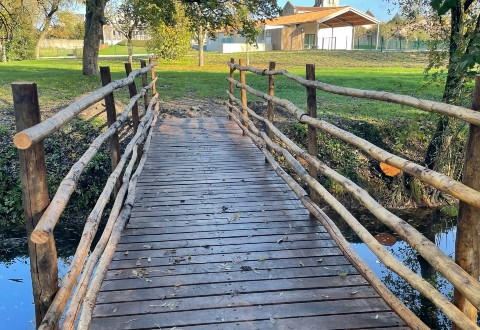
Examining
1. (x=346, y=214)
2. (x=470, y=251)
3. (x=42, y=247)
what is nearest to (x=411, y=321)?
(x=470, y=251)

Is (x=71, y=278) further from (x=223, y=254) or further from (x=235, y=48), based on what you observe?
(x=235, y=48)

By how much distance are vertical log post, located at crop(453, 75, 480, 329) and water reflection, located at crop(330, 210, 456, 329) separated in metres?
2.99

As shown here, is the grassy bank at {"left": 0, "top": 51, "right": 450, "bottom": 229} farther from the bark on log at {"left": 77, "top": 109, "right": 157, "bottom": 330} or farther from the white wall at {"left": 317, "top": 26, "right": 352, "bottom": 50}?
the white wall at {"left": 317, "top": 26, "right": 352, "bottom": 50}

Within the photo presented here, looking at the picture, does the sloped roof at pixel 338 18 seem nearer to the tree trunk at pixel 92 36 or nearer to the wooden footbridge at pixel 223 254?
the tree trunk at pixel 92 36

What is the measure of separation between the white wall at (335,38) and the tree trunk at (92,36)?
23.4m

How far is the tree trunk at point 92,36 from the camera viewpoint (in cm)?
1513

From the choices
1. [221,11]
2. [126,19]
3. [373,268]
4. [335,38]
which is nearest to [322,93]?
[221,11]

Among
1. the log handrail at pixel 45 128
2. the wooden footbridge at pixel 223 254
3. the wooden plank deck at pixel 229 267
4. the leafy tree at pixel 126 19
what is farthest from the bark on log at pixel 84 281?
the leafy tree at pixel 126 19

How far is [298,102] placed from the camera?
1184 cm

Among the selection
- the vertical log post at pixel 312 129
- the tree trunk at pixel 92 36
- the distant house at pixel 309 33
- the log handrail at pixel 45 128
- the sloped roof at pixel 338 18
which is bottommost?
the vertical log post at pixel 312 129

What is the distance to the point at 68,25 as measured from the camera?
3981 cm

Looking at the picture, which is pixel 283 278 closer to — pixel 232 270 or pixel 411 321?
pixel 232 270

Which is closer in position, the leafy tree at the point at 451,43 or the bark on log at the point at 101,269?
the bark on log at the point at 101,269

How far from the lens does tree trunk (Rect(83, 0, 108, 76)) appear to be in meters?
15.1
